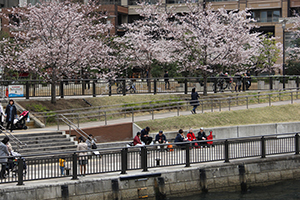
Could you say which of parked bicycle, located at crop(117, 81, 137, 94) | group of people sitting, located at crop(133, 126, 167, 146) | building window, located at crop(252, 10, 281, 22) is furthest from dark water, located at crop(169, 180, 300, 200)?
building window, located at crop(252, 10, 281, 22)

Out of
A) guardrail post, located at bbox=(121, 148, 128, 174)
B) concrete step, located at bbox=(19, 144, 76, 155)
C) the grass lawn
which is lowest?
concrete step, located at bbox=(19, 144, 76, 155)

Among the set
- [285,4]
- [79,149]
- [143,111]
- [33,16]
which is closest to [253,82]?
[143,111]

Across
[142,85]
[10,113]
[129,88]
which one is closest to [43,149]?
[10,113]

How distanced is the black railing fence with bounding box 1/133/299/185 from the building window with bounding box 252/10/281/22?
45.3 m

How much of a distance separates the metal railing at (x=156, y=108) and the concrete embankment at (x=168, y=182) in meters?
8.63

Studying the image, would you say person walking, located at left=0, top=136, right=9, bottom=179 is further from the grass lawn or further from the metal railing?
the grass lawn

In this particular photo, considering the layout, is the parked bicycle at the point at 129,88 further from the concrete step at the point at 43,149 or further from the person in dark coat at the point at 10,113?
the concrete step at the point at 43,149

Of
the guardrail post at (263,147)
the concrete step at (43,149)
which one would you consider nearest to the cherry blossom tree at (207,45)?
the guardrail post at (263,147)

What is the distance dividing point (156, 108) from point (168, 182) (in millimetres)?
→ 10420

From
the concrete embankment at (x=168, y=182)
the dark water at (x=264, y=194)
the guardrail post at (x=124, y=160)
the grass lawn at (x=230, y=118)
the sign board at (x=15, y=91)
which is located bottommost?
the dark water at (x=264, y=194)

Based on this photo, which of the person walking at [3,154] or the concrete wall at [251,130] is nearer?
the person walking at [3,154]

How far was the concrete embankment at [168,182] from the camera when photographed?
45.2 ft

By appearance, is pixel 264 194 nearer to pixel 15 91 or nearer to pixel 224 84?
pixel 224 84

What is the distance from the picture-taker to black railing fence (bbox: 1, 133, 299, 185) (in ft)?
46.4
